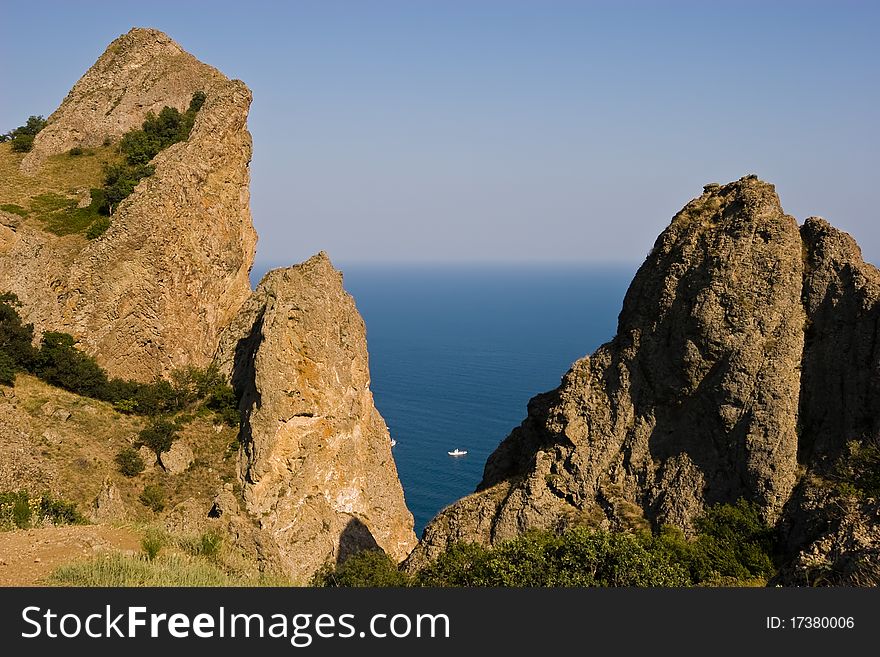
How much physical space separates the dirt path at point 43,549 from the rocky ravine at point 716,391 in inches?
A: 453

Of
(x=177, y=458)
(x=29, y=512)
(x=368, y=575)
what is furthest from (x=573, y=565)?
(x=177, y=458)

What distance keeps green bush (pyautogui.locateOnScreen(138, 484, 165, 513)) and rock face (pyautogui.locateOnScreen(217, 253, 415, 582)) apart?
433cm

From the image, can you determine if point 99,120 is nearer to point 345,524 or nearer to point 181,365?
point 181,365

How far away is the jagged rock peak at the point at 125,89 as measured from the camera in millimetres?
56719

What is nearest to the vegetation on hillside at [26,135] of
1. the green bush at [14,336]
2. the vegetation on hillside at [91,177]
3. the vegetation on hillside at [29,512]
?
the vegetation on hillside at [91,177]

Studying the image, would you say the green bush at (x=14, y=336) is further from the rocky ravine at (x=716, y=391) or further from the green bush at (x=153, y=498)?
the rocky ravine at (x=716, y=391)

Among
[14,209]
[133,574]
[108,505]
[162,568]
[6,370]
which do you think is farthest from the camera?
[14,209]

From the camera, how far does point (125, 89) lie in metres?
58.6

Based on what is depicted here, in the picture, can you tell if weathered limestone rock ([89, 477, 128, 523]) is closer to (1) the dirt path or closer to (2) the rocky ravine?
(1) the dirt path

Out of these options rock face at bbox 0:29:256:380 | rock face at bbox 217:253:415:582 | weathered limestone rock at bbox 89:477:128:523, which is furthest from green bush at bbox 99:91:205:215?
weathered limestone rock at bbox 89:477:128:523

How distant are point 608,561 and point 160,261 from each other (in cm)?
3527

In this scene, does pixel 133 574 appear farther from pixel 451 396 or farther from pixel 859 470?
pixel 451 396

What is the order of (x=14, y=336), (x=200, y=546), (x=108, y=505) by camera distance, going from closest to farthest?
(x=200, y=546) < (x=108, y=505) < (x=14, y=336)

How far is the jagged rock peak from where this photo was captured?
56.7 metres
